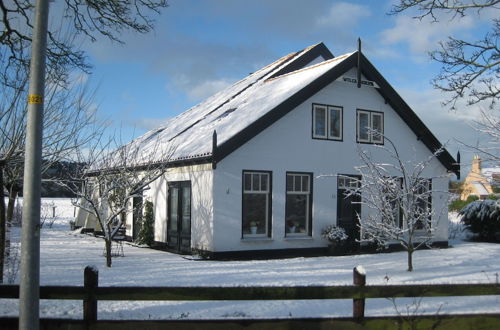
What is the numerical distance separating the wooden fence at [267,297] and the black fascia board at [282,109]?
8165mm

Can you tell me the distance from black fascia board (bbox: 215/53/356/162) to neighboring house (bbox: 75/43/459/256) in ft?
0.10

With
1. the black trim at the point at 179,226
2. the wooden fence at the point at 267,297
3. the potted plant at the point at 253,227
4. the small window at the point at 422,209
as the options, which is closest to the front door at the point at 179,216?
the black trim at the point at 179,226

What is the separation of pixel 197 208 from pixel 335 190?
455cm

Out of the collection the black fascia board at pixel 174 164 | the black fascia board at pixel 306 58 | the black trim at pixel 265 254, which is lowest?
the black trim at pixel 265 254

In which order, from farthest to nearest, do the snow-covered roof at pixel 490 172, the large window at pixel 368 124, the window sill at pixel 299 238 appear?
the large window at pixel 368 124
the window sill at pixel 299 238
the snow-covered roof at pixel 490 172

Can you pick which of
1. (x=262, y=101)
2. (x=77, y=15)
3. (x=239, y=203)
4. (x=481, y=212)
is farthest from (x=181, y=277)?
(x=481, y=212)

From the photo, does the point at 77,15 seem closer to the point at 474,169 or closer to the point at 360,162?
the point at 474,169

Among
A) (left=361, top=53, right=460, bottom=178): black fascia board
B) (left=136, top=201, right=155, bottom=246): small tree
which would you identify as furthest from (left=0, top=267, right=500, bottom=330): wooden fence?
(left=136, top=201, right=155, bottom=246): small tree

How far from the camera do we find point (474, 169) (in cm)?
1067

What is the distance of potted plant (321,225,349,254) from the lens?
15.7 m

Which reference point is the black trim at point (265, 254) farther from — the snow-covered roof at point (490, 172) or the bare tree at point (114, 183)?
the snow-covered roof at point (490, 172)

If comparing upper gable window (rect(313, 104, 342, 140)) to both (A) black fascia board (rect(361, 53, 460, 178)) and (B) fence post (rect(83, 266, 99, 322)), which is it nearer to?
(A) black fascia board (rect(361, 53, 460, 178))

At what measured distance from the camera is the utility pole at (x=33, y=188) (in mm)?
4414

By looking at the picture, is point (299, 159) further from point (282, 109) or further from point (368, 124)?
point (368, 124)
